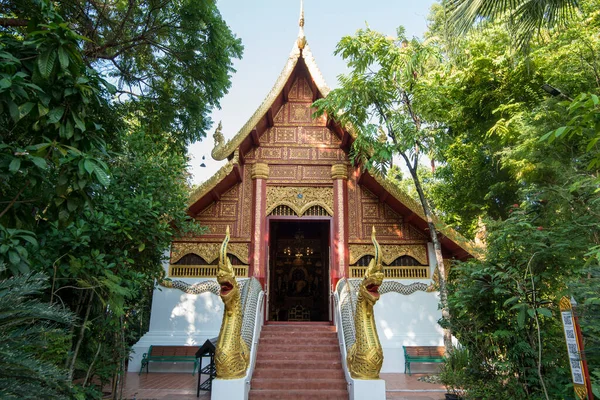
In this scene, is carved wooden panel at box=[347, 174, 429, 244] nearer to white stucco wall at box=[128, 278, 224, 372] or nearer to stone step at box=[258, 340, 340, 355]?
stone step at box=[258, 340, 340, 355]

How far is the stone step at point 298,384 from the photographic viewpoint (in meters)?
4.56

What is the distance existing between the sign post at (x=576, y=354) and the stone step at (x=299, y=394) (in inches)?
92.0

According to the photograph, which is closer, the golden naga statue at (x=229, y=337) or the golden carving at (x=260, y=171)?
the golden naga statue at (x=229, y=337)

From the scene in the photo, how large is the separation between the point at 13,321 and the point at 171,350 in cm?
466

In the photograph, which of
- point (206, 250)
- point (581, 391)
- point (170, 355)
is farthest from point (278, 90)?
point (581, 391)

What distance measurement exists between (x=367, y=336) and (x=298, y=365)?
1178mm

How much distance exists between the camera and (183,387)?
17.1ft

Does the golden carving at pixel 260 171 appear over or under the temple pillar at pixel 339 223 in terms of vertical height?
over

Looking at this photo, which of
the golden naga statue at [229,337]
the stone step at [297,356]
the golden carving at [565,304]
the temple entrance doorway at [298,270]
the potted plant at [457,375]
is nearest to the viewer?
the golden carving at [565,304]

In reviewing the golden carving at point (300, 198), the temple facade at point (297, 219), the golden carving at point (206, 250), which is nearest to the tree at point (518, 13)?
the temple facade at point (297, 219)

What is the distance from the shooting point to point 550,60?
6.61m

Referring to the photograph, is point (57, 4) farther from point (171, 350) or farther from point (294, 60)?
point (171, 350)

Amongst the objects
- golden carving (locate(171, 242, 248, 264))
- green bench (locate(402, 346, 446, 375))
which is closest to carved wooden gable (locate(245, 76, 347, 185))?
golden carving (locate(171, 242, 248, 264))

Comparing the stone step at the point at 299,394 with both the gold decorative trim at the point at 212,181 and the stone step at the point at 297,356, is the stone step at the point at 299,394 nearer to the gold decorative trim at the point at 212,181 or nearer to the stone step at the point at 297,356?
the stone step at the point at 297,356
